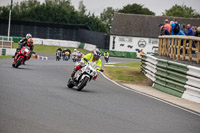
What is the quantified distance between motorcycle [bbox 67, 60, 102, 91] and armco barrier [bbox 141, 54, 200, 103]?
313cm

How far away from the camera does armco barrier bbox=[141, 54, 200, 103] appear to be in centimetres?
1369

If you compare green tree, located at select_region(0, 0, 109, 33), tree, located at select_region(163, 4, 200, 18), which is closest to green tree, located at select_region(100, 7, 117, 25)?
tree, located at select_region(163, 4, 200, 18)

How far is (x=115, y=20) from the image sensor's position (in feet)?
255

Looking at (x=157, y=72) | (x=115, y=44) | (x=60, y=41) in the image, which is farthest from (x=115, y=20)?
(x=157, y=72)

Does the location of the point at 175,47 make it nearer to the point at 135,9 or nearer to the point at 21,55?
the point at 21,55

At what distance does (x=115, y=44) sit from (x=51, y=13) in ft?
87.9

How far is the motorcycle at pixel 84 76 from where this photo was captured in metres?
13.3

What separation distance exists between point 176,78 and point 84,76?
12.4 ft

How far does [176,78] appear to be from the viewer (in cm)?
1527

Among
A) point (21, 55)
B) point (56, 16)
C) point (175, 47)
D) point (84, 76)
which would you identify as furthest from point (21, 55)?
point (56, 16)

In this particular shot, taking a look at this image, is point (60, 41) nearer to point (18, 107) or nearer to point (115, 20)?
point (115, 20)

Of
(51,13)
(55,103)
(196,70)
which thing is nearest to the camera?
(55,103)

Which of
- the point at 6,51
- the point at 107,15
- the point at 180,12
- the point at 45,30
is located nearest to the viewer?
the point at 6,51

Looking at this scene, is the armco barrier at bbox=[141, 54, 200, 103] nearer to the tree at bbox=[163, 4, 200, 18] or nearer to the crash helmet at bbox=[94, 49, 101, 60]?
the crash helmet at bbox=[94, 49, 101, 60]
